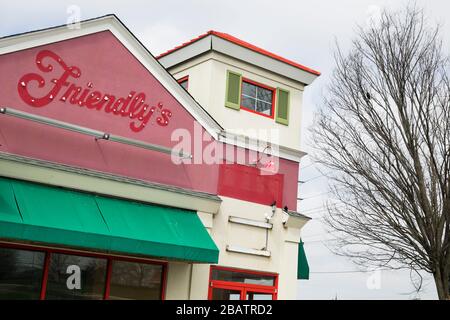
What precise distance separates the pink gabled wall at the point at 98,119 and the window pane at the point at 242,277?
1995 millimetres

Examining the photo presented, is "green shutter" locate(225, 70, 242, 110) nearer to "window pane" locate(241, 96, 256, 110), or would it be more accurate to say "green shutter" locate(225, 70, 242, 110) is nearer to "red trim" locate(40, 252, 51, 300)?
"window pane" locate(241, 96, 256, 110)

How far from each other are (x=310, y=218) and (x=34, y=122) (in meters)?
7.82

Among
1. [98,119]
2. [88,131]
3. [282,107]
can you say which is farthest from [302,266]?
[88,131]

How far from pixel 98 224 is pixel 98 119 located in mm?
2608

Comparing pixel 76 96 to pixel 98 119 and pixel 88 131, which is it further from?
pixel 88 131

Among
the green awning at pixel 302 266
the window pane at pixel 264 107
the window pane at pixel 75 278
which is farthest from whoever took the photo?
the green awning at pixel 302 266

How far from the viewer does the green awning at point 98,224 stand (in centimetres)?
1115

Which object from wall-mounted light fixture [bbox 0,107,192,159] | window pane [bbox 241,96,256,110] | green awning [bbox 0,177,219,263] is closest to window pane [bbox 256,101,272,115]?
window pane [bbox 241,96,256,110]

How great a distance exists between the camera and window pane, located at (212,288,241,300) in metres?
14.7

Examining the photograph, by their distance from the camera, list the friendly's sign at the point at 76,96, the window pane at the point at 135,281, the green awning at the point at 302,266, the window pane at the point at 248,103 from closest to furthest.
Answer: the friendly's sign at the point at 76,96 → the window pane at the point at 135,281 → the window pane at the point at 248,103 → the green awning at the point at 302,266

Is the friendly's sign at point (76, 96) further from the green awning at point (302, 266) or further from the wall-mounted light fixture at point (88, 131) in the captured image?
the green awning at point (302, 266)

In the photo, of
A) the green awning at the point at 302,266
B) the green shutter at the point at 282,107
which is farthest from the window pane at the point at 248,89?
the green awning at the point at 302,266

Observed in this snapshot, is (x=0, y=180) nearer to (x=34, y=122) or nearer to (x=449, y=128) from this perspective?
(x=34, y=122)

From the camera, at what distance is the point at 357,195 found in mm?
16359
